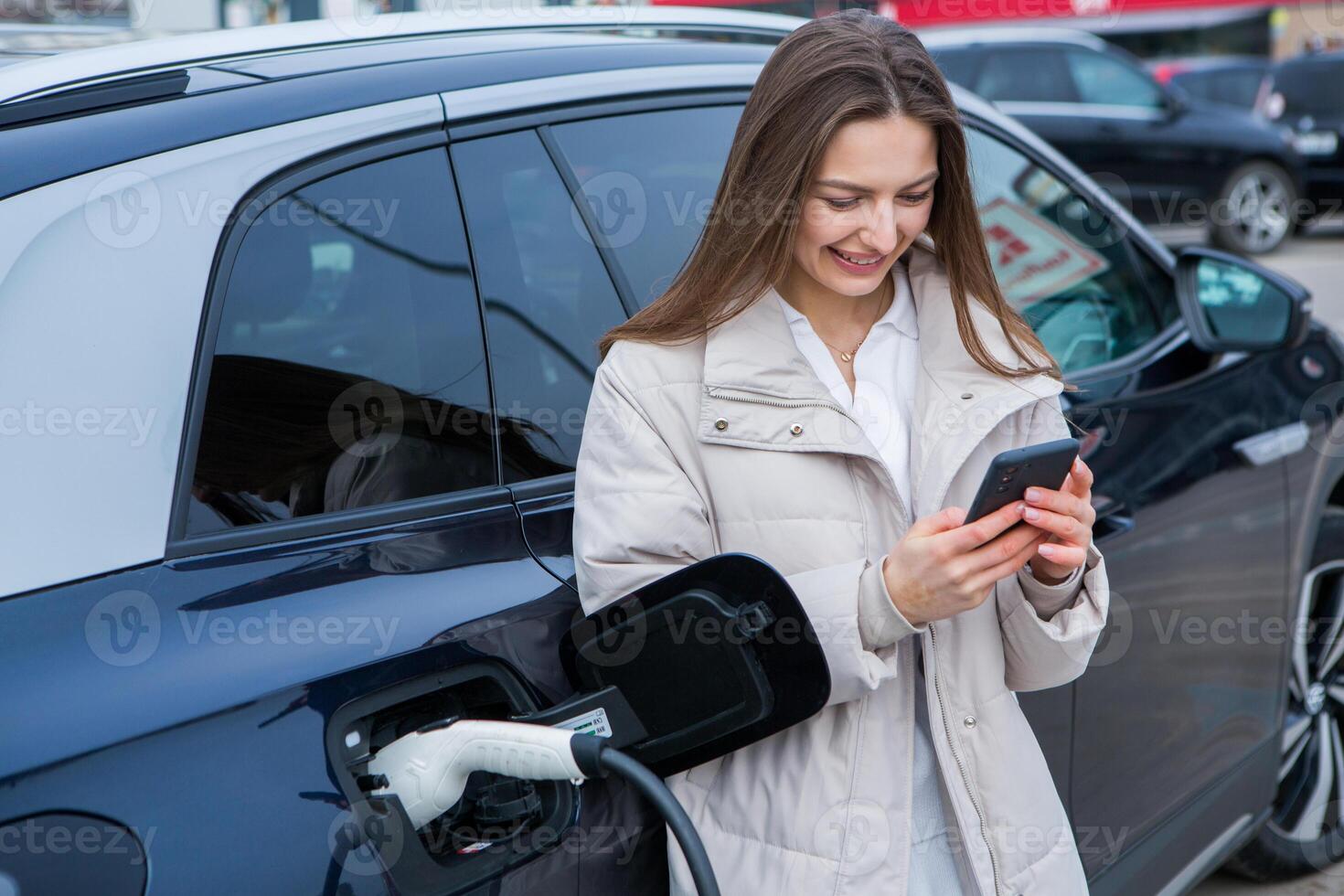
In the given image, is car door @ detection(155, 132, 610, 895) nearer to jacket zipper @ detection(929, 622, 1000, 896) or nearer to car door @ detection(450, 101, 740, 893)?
car door @ detection(450, 101, 740, 893)

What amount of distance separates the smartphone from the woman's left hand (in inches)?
0.6

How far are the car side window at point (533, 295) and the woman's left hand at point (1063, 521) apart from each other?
2.10 feet

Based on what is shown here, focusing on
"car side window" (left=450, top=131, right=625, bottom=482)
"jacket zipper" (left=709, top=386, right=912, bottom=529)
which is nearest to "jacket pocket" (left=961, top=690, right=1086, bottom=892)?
"jacket zipper" (left=709, top=386, right=912, bottom=529)

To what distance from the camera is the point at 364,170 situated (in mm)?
1775

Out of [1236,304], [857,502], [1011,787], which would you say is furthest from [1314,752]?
[857,502]

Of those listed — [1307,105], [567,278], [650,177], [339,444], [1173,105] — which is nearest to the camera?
[339,444]

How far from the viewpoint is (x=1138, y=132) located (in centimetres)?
1223

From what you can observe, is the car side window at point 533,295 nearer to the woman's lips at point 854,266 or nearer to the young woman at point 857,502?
the young woman at point 857,502

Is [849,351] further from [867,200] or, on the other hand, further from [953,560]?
[953,560]

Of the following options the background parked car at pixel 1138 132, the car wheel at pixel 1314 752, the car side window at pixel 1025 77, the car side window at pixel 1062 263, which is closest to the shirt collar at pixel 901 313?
the car side window at pixel 1062 263

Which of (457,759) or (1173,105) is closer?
(457,759)

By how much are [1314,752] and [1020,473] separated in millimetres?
2279

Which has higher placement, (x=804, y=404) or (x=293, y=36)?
(x=293, y=36)

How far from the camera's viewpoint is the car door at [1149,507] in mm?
2494
